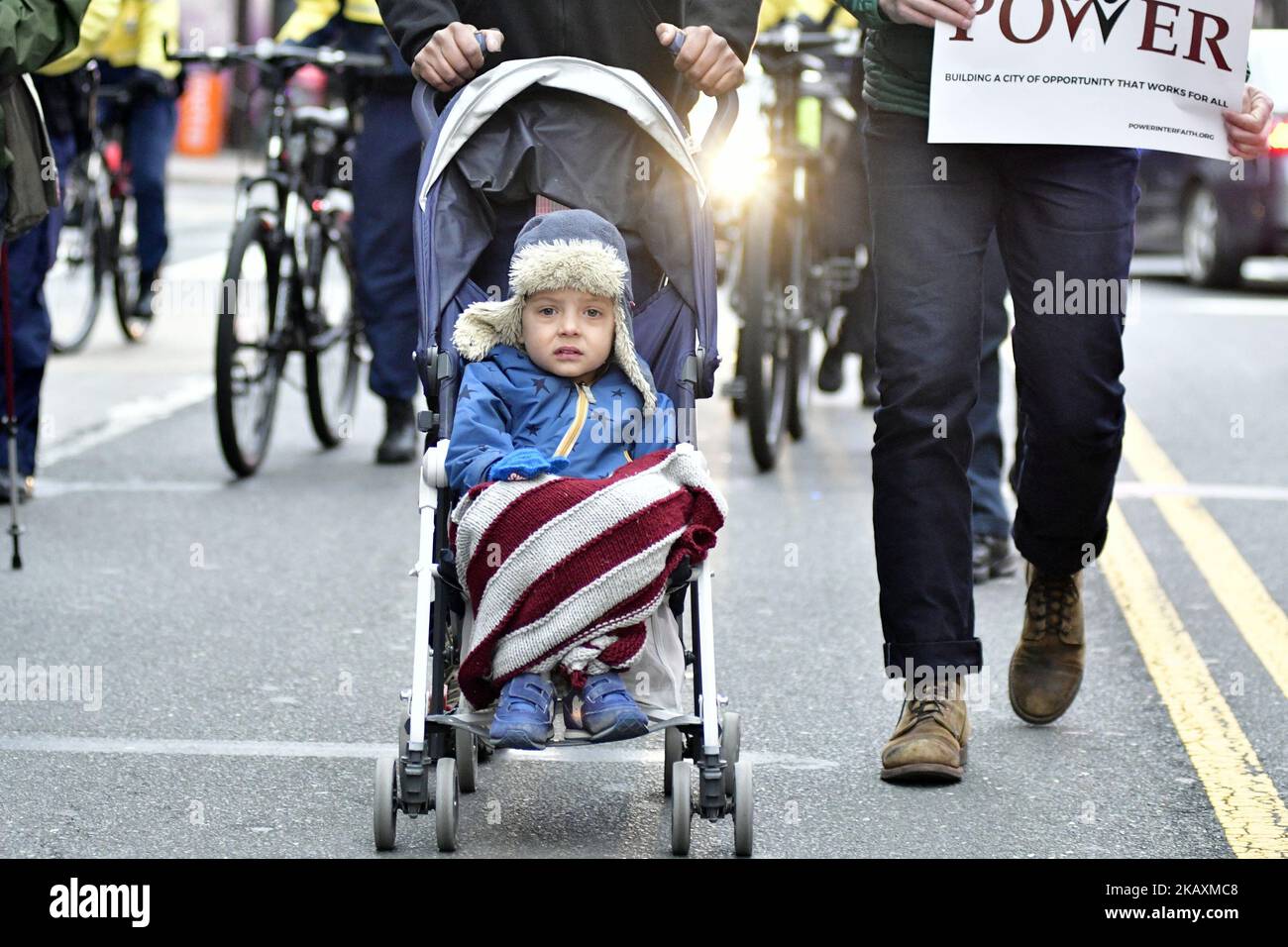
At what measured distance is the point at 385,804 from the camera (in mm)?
4066

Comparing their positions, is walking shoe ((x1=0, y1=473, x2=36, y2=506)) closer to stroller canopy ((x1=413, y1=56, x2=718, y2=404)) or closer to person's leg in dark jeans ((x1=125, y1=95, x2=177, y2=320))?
stroller canopy ((x1=413, y1=56, x2=718, y2=404))

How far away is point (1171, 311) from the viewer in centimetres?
1492

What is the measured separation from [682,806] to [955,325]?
120 cm

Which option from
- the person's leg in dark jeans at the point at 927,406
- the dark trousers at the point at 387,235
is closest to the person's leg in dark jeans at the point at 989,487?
the person's leg in dark jeans at the point at 927,406

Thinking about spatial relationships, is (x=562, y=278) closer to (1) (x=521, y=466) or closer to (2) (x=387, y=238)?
(1) (x=521, y=466)

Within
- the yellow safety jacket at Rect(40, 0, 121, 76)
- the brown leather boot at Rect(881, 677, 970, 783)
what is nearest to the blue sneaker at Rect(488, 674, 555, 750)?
the brown leather boot at Rect(881, 677, 970, 783)

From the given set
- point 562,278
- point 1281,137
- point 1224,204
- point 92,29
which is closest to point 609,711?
point 562,278

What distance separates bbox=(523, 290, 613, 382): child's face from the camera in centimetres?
438

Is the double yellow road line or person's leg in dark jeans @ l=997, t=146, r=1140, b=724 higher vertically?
person's leg in dark jeans @ l=997, t=146, r=1140, b=724

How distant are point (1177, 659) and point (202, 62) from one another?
442 centimetres

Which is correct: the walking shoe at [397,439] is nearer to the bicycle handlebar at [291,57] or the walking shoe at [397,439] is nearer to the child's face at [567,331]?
the bicycle handlebar at [291,57]

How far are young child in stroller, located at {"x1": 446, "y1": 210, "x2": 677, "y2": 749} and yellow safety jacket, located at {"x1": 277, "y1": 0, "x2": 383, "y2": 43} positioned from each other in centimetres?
A: 434
